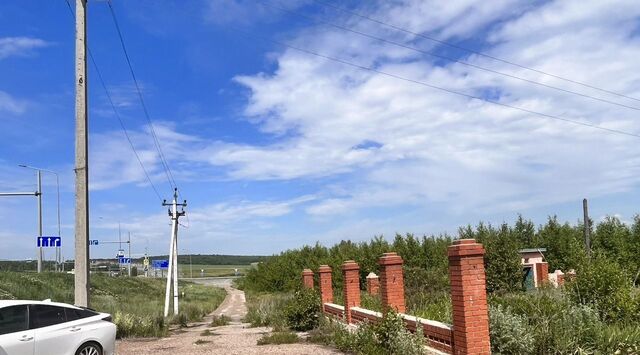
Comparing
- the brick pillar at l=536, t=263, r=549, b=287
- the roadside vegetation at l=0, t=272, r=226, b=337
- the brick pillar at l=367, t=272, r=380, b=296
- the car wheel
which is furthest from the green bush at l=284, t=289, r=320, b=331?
the brick pillar at l=536, t=263, r=549, b=287

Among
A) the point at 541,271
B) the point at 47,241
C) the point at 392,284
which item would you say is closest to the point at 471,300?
Answer: the point at 392,284

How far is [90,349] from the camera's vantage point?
11227 millimetres

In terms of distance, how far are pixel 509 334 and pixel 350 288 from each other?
26.6ft

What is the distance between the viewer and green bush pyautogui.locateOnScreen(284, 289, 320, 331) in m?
19.5

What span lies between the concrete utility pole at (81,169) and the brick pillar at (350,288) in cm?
696

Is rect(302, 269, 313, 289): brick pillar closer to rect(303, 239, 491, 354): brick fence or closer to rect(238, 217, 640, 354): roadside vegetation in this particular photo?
rect(238, 217, 640, 354): roadside vegetation

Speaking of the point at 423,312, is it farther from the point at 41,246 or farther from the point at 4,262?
the point at 4,262

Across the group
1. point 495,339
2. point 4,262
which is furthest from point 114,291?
point 4,262

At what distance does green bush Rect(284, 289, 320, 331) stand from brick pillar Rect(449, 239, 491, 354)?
10.8 metres

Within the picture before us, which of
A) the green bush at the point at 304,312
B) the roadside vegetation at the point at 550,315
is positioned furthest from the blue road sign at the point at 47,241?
the green bush at the point at 304,312

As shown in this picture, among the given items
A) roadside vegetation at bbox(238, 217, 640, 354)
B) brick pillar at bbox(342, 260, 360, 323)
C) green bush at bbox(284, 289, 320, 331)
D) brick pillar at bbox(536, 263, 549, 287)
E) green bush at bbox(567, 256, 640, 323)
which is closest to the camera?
roadside vegetation at bbox(238, 217, 640, 354)

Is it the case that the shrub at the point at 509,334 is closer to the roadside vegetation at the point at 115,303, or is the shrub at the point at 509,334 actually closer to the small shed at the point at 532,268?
the roadside vegetation at the point at 115,303

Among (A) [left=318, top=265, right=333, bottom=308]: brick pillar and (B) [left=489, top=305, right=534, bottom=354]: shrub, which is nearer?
(B) [left=489, top=305, right=534, bottom=354]: shrub

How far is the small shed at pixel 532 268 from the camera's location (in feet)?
104
